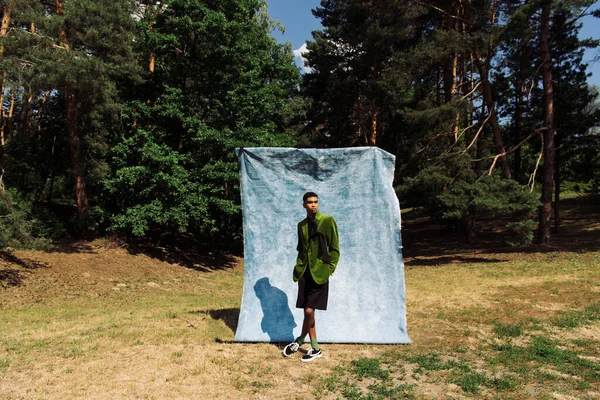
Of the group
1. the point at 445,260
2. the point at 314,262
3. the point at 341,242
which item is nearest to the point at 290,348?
the point at 314,262

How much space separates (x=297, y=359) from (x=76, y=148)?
44.3ft

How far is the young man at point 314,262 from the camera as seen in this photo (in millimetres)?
5039

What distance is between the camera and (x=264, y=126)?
17719 millimetres

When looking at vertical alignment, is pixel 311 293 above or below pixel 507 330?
above

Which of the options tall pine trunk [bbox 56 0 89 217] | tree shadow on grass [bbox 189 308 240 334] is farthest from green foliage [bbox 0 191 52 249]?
tall pine trunk [bbox 56 0 89 217]

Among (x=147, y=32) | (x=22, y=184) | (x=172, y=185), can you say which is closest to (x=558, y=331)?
(x=172, y=185)

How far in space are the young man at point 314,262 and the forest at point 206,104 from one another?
9.38 meters

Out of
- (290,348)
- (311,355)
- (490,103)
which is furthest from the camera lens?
(490,103)

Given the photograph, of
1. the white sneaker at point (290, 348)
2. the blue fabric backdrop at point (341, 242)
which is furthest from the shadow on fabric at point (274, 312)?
the white sneaker at point (290, 348)

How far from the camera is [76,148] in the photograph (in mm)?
15125

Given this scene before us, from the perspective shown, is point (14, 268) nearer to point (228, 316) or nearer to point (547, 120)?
point (228, 316)

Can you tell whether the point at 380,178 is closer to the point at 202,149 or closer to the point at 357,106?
the point at 202,149

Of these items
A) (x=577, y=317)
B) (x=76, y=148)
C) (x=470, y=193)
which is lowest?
(x=577, y=317)

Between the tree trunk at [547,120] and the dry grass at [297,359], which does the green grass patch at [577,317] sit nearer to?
the dry grass at [297,359]
